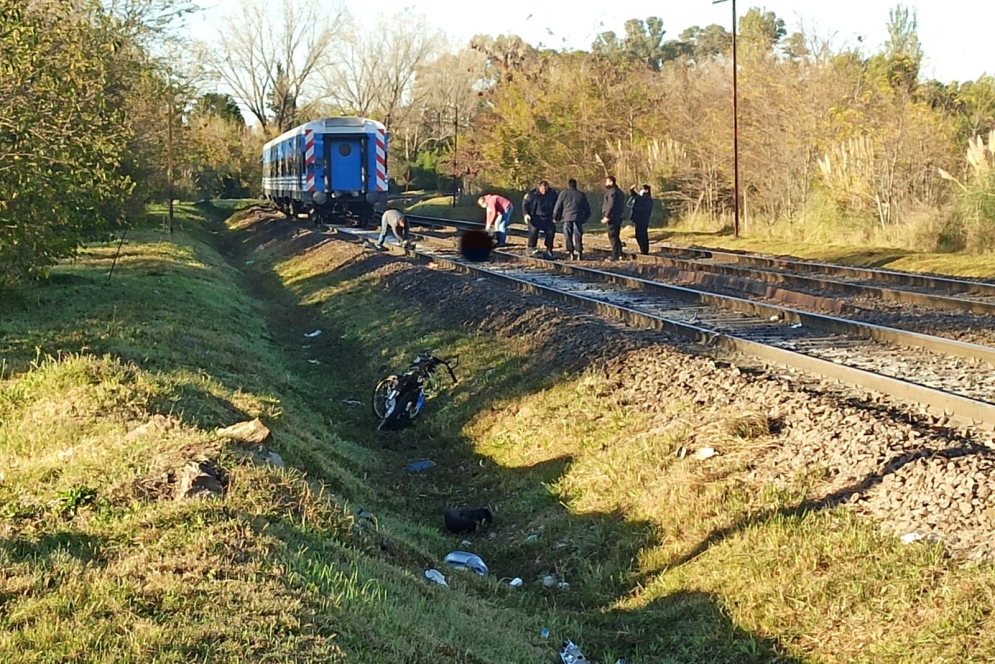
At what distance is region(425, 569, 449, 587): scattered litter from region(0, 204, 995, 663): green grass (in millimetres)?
109

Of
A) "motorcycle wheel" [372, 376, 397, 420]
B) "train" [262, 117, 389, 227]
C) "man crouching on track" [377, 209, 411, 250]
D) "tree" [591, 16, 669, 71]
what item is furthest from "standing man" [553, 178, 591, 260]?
"tree" [591, 16, 669, 71]

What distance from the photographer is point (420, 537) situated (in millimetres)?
7902

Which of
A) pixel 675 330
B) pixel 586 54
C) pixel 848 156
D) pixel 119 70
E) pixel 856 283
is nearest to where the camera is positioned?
pixel 675 330

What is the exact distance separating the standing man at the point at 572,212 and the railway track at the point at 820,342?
12.9ft

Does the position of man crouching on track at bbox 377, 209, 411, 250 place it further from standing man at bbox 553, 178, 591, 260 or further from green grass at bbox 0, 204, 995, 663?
green grass at bbox 0, 204, 995, 663

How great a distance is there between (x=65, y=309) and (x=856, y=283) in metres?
12.4

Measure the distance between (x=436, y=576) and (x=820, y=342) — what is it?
6.95 metres

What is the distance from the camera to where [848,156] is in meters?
27.4

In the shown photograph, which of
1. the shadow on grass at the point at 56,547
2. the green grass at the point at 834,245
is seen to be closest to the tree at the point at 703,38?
the green grass at the point at 834,245

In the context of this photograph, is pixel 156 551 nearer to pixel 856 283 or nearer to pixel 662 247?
pixel 856 283

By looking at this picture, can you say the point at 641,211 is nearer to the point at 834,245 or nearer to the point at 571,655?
the point at 834,245

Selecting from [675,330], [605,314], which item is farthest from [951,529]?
[605,314]

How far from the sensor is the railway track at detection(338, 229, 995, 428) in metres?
9.09

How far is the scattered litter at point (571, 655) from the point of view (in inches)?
228
